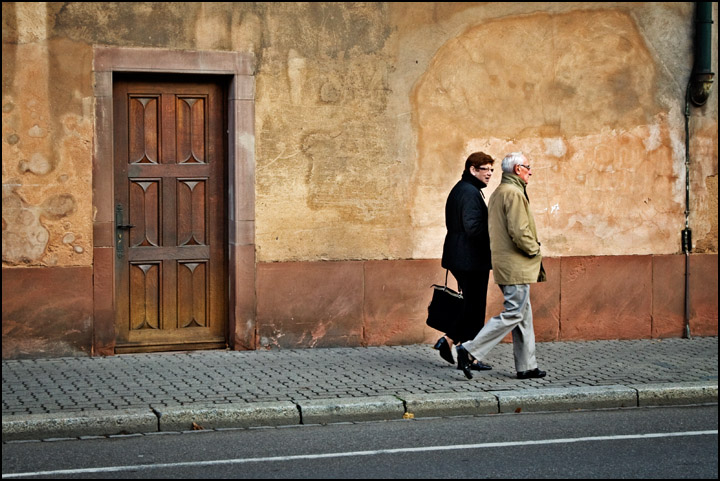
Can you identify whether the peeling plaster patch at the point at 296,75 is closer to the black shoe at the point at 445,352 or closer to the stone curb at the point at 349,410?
the black shoe at the point at 445,352

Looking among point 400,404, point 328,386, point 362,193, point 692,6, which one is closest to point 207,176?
point 362,193

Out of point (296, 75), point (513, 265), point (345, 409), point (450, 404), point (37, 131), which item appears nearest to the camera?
point (345, 409)

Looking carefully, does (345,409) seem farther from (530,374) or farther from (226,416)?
(530,374)

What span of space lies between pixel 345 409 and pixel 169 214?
11.6 feet

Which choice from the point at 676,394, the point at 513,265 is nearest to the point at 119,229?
the point at 513,265

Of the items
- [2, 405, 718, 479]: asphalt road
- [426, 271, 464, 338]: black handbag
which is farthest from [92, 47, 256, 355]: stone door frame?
[2, 405, 718, 479]: asphalt road

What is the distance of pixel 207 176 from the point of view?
428 inches

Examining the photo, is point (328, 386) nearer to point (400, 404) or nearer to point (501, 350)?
point (400, 404)

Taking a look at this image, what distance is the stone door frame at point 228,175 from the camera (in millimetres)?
10281

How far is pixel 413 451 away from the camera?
22.9 ft

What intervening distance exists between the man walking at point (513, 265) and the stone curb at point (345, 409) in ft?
2.28

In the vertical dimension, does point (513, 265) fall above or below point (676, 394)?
above

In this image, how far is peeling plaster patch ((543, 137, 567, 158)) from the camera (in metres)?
11.6

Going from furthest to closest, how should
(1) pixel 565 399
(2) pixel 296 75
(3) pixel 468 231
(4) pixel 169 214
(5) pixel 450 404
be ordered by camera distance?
(2) pixel 296 75, (4) pixel 169 214, (3) pixel 468 231, (1) pixel 565 399, (5) pixel 450 404
